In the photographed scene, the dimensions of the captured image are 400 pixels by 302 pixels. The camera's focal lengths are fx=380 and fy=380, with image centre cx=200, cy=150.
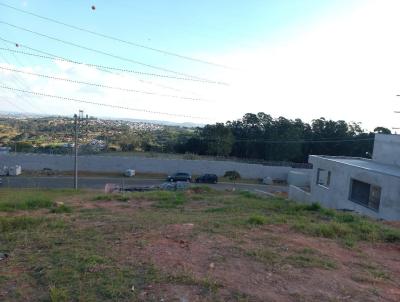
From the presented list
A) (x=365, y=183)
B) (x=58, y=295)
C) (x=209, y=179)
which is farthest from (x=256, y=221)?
(x=209, y=179)

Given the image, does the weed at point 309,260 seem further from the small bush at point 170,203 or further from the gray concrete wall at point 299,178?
the gray concrete wall at point 299,178

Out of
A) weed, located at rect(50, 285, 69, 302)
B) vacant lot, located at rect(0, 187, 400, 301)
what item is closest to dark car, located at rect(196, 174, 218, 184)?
vacant lot, located at rect(0, 187, 400, 301)

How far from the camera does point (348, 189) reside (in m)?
23.1

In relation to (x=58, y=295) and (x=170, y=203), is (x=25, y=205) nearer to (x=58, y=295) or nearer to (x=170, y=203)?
(x=170, y=203)

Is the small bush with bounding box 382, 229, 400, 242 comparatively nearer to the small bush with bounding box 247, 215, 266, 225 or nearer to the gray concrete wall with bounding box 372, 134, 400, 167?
the small bush with bounding box 247, 215, 266, 225

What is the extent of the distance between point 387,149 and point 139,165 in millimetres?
31655

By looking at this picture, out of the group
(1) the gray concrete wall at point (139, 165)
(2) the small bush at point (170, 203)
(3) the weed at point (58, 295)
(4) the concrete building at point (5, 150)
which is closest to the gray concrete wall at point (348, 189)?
(2) the small bush at point (170, 203)

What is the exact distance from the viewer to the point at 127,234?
779 cm

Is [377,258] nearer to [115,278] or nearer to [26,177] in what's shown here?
[115,278]

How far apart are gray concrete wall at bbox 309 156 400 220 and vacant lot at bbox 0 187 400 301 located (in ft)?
34.5

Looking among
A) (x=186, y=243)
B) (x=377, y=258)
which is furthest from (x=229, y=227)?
(x=377, y=258)

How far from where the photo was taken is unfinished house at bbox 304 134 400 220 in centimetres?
1907

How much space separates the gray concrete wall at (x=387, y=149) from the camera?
25.2 metres

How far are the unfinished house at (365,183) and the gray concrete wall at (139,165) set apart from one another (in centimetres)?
2172
